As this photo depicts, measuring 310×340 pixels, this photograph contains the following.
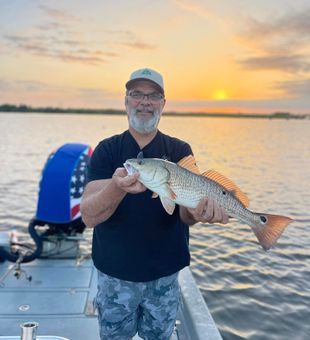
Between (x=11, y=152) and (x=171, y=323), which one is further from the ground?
(x=171, y=323)

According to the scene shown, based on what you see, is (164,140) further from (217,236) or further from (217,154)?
(217,154)

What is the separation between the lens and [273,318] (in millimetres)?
6629

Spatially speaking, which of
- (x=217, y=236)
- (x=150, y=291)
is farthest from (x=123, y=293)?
(x=217, y=236)

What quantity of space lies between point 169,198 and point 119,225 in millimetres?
472

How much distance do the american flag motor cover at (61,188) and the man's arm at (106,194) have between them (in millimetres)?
2616

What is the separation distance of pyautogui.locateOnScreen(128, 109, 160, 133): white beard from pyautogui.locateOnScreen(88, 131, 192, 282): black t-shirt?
128mm

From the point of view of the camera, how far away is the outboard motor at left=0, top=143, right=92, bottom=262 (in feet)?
17.6

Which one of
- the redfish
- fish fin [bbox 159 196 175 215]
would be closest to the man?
the redfish

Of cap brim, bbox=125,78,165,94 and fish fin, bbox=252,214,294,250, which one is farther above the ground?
cap brim, bbox=125,78,165,94

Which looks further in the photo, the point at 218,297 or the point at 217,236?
the point at 217,236

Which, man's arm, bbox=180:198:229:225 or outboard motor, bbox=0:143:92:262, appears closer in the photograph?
man's arm, bbox=180:198:229:225

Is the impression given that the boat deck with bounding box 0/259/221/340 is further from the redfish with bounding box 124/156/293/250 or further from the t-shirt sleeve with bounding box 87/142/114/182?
the t-shirt sleeve with bounding box 87/142/114/182

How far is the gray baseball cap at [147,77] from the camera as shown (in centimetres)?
303

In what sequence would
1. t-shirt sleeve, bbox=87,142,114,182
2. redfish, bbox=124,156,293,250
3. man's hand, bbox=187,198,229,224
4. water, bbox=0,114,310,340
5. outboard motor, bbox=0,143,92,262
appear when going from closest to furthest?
redfish, bbox=124,156,293,250 → man's hand, bbox=187,198,229,224 → t-shirt sleeve, bbox=87,142,114,182 → outboard motor, bbox=0,143,92,262 → water, bbox=0,114,310,340
